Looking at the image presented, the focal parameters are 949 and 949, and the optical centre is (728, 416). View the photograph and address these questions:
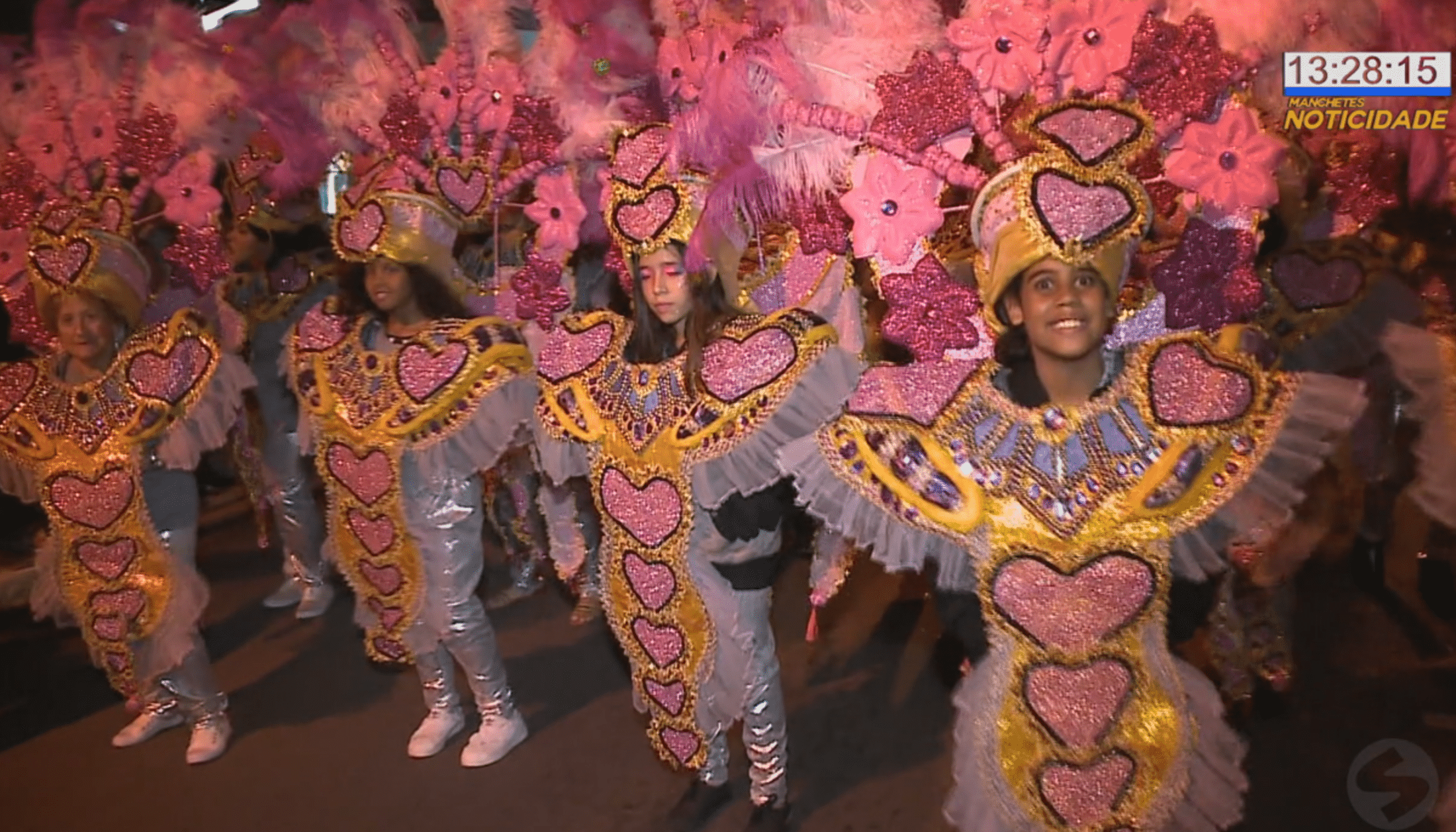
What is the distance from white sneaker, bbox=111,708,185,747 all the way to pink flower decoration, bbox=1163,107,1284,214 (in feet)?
13.7

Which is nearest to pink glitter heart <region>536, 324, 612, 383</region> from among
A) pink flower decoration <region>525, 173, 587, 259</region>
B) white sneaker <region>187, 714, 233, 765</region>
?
pink flower decoration <region>525, 173, 587, 259</region>

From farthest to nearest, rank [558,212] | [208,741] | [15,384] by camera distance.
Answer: [208,741]
[15,384]
[558,212]

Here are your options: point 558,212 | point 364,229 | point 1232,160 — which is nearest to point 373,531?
point 364,229

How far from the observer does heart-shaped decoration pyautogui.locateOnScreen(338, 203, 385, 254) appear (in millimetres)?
3043

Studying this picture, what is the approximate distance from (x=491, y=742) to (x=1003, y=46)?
2.87 metres

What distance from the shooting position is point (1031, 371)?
2.02 m

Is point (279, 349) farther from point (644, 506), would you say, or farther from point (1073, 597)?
point (1073, 597)

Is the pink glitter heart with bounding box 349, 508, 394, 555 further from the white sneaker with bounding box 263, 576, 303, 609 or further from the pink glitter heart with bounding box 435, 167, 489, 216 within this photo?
the white sneaker with bounding box 263, 576, 303, 609

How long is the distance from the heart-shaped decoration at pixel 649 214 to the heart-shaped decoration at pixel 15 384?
7.87 feet

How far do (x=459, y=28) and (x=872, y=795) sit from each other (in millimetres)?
2856

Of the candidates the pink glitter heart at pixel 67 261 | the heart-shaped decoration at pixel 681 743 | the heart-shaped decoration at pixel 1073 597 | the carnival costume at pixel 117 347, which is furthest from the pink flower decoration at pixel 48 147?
the heart-shaped decoration at pixel 1073 597

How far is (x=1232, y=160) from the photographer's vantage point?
183cm

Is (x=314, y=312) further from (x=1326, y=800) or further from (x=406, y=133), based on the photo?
(x=1326, y=800)
